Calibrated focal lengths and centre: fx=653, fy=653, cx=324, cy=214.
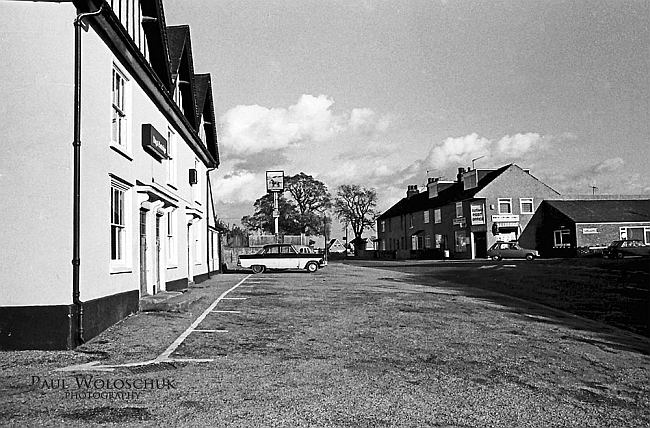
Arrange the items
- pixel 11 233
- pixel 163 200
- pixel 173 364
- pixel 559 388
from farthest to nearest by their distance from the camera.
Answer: pixel 163 200 < pixel 11 233 < pixel 173 364 < pixel 559 388

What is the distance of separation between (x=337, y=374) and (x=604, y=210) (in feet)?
182

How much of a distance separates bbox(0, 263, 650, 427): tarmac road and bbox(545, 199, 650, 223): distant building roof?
4488 centimetres

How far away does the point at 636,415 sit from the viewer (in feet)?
22.7

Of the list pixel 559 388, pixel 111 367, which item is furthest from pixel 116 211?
pixel 559 388

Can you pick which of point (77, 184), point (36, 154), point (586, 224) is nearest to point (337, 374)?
point (77, 184)

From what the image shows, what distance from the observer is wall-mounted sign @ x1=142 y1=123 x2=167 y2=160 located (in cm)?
1541

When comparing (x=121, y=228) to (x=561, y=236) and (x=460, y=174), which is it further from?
(x=460, y=174)

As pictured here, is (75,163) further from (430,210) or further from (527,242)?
(430,210)

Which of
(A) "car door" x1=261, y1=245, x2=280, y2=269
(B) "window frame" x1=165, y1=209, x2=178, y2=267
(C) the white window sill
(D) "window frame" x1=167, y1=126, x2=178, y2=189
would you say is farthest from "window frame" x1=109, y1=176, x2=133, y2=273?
(A) "car door" x1=261, y1=245, x2=280, y2=269

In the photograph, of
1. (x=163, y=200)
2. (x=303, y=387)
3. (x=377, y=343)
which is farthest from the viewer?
(x=163, y=200)

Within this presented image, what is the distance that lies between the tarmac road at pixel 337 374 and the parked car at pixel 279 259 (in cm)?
2085

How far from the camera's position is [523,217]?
200 ft

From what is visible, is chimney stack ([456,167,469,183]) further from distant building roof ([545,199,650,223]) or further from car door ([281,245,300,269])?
car door ([281,245,300,269])

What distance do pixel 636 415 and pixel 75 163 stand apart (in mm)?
8352
